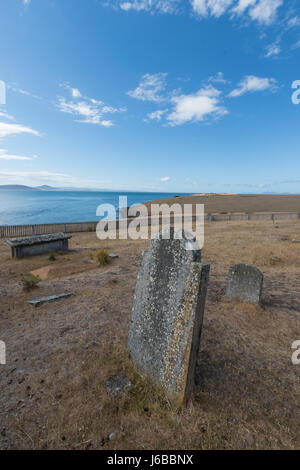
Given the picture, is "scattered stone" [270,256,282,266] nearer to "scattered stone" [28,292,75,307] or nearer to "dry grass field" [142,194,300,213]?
"scattered stone" [28,292,75,307]

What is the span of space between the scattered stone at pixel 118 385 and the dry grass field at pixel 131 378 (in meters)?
0.10

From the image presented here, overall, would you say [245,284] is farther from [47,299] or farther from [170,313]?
[47,299]

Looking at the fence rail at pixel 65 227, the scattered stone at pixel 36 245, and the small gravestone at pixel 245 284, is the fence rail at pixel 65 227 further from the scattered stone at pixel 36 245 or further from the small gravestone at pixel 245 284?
the small gravestone at pixel 245 284

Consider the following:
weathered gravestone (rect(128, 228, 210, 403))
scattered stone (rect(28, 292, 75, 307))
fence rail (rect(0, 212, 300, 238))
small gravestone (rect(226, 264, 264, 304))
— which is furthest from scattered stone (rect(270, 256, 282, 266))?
fence rail (rect(0, 212, 300, 238))

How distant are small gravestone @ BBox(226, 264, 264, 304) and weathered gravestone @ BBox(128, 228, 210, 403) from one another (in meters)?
3.67

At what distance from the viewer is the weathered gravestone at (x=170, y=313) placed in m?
2.59

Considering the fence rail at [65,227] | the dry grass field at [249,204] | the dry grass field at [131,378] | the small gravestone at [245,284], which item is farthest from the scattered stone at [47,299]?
the dry grass field at [249,204]

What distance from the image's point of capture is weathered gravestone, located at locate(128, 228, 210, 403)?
8.50 ft

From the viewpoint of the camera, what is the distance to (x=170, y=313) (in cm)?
291

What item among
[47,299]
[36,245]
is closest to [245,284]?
[47,299]

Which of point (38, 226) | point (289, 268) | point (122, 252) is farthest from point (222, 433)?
point (38, 226)

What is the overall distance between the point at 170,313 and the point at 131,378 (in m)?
1.20
